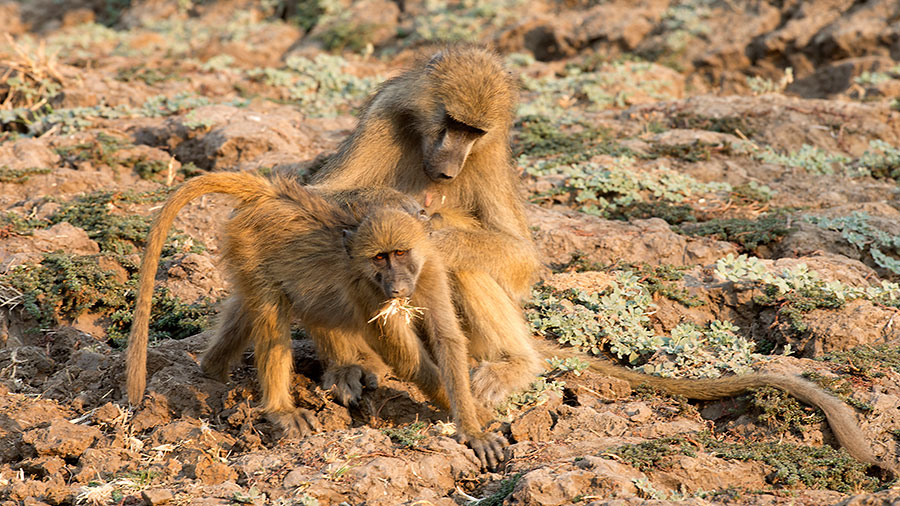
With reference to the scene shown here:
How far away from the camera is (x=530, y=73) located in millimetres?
9586

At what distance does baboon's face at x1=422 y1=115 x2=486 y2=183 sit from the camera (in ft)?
15.6

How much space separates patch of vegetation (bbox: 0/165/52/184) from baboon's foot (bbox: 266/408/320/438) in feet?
11.3

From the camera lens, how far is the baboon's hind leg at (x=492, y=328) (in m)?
4.64

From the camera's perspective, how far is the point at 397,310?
415 centimetres

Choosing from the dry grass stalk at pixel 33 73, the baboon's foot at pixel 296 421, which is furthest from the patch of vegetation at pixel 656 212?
the dry grass stalk at pixel 33 73

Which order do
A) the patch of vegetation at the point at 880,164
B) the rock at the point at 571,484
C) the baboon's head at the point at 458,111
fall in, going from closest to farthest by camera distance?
the rock at the point at 571,484
the baboon's head at the point at 458,111
the patch of vegetation at the point at 880,164

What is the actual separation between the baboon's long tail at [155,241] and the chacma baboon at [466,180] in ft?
1.81

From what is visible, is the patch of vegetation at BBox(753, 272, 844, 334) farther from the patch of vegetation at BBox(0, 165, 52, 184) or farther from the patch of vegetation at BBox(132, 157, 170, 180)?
the patch of vegetation at BBox(0, 165, 52, 184)

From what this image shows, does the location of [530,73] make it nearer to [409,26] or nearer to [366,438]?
[409,26]

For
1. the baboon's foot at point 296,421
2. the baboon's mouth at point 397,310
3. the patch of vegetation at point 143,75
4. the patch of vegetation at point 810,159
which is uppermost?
the patch of vegetation at point 143,75

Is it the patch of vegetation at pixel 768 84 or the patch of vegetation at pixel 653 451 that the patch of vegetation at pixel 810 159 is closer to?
the patch of vegetation at pixel 768 84

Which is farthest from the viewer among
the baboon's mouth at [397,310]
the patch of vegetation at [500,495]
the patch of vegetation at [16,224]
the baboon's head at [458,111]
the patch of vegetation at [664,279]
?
the patch of vegetation at [16,224]

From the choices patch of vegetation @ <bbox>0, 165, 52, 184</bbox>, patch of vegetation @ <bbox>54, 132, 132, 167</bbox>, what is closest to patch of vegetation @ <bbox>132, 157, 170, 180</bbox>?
patch of vegetation @ <bbox>54, 132, 132, 167</bbox>

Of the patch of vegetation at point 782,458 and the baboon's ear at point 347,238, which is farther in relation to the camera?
the baboon's ear at point 347,238
